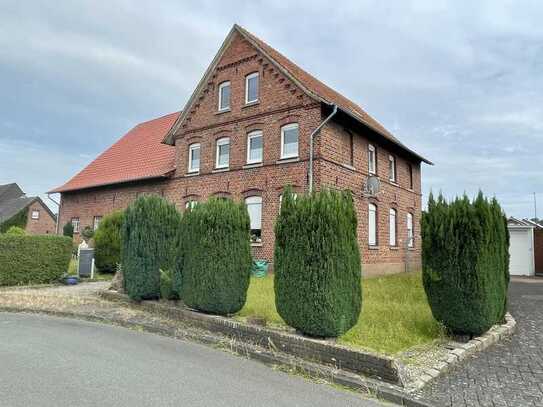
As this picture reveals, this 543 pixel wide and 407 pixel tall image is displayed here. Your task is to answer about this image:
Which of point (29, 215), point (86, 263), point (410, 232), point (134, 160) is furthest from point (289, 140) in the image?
point (29, 215)

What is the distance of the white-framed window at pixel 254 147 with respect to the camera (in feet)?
55.8

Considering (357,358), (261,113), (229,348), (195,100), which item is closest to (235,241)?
(229,348)

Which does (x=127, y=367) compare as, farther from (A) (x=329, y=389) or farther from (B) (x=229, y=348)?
(A) (x=329, y=389)

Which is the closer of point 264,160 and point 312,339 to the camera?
point 312,339

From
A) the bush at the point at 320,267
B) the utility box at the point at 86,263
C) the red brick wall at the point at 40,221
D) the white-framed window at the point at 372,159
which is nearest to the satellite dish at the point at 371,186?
the white-framed window at the point at 372,159

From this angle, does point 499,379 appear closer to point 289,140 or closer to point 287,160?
point 287,160

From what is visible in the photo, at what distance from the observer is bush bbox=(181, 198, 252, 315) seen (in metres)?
7.34

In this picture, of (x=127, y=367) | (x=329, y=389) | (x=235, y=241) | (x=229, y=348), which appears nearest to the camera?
(x=329, y=389)

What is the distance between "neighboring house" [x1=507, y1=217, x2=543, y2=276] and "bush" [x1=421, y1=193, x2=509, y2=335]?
19972mm

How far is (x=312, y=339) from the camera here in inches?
221

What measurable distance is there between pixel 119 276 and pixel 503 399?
30.1ft

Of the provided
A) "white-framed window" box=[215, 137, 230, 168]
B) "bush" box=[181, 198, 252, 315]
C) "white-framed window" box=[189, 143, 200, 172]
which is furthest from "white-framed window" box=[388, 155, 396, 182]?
"bush" box=[181, 198, 252, 315]

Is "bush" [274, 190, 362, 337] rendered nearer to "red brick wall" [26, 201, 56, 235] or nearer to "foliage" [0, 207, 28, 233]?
"foliage" [0, 207, 28, 233]

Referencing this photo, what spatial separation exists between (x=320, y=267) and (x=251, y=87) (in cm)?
1345
